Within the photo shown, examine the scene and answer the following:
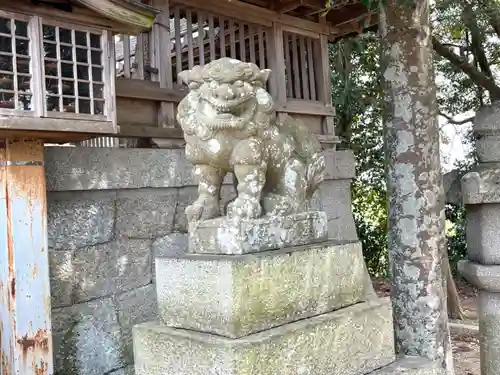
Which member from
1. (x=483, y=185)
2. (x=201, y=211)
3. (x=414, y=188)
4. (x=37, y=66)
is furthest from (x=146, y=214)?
Result: (x=483, y=185)

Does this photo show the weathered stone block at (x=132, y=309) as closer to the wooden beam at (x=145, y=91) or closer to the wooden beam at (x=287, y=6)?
the wooden beam at (x=145, y=91)

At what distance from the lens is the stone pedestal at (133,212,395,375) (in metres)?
2.07

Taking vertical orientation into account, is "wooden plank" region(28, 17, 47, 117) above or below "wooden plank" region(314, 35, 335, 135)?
below

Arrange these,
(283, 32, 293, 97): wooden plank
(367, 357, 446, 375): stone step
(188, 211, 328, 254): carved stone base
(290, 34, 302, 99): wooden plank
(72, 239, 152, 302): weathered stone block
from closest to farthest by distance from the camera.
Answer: (188, 211, 328, 254): carved stone base, (367, 357, 446, 375): stone step, (72, 239, 152, 302): weathered stone block, (283, 32, 293, 97): wooden plank, (290, 34, 302, 99): wooden plank

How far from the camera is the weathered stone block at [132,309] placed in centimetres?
401

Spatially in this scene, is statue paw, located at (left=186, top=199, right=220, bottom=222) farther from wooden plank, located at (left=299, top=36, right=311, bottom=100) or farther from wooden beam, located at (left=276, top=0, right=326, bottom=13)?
wooden plank, located at (left=299, top=36, right=311, bottom=100)

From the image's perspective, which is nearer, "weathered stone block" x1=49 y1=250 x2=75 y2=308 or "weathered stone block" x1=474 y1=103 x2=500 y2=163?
"weathered stone block" x1=474 y1=103 x2=500 y2=163

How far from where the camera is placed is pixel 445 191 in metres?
3.82

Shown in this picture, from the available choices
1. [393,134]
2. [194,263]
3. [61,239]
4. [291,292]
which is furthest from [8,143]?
[393,134]

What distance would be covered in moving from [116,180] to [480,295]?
8.84 ft

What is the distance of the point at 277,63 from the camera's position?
5.41m

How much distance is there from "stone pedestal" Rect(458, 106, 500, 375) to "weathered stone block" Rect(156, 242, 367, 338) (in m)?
1.42

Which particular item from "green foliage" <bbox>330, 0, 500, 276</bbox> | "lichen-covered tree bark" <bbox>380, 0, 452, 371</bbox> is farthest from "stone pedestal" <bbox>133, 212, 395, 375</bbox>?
"green foliage" <bbox>330, 0, 500, 276</bbox>

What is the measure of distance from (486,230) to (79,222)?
109 inches
